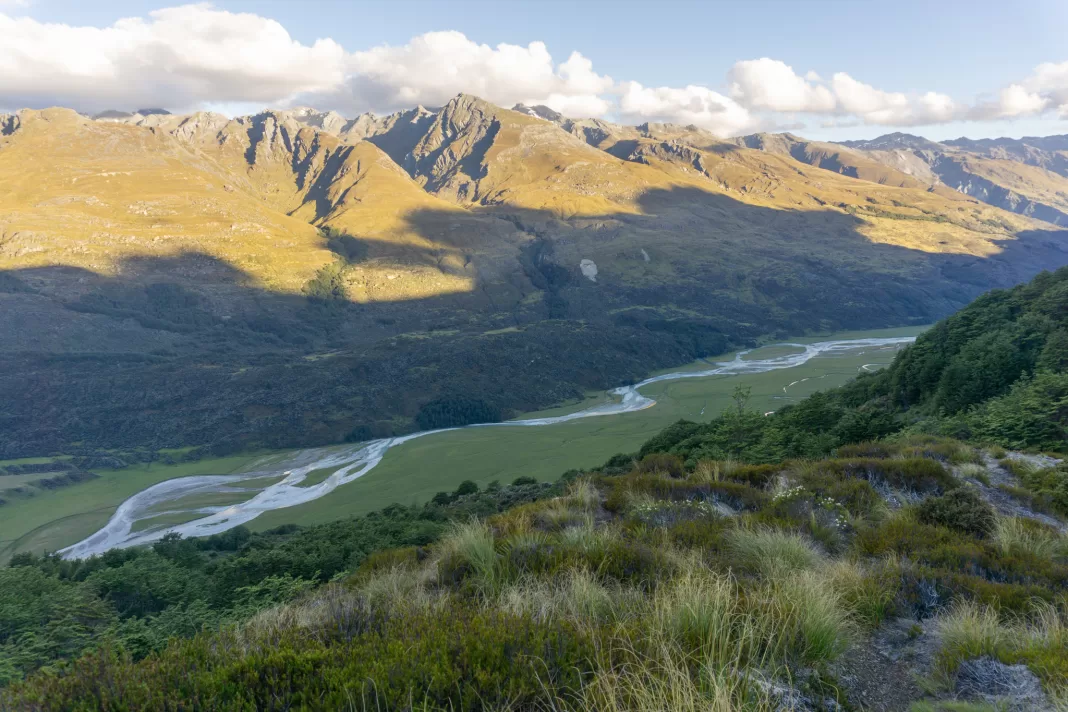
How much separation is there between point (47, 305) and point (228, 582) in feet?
430

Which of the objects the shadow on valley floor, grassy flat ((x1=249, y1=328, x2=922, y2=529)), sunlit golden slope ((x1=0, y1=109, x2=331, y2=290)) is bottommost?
grassy flat ((x1=249, y1=328, x2=922, y2=529))

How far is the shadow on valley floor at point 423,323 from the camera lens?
86000mm

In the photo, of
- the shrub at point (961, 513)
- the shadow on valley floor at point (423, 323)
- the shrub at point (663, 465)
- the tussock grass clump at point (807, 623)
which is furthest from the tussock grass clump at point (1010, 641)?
the shadow on valley floor at point (423, 323)

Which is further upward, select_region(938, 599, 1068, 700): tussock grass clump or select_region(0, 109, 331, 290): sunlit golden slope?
select_region(0, 109, 331, 290): sunlit golden slope

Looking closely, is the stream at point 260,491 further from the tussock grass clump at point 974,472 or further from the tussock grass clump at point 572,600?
the tussock grass clump at point 974,472

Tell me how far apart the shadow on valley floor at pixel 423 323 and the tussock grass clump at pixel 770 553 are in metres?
80.7

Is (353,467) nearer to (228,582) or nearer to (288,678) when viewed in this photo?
(228,582)

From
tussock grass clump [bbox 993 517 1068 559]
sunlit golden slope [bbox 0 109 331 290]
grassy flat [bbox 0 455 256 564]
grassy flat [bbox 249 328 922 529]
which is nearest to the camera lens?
tussock grass clump [bbox 993 517 1068 559]

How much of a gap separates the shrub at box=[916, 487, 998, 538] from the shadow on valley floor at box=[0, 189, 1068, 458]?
80.6 meters

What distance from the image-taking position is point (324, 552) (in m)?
15.8

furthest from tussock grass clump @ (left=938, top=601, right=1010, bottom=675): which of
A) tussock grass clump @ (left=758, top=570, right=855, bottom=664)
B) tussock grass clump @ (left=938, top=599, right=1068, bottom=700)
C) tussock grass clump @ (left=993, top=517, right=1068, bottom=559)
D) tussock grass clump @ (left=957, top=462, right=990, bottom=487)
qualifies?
tussock grass clump @ (left=957, top=462, right=990, bottom=487)

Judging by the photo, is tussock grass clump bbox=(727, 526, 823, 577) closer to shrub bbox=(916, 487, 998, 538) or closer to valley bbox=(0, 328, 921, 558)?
shrub bbox=(916, 487, 998, 538)

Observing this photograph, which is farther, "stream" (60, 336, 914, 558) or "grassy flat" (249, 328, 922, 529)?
"grassy flat" (249, 328, 922, 529)

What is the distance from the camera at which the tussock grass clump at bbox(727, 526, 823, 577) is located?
5602 millimetres
